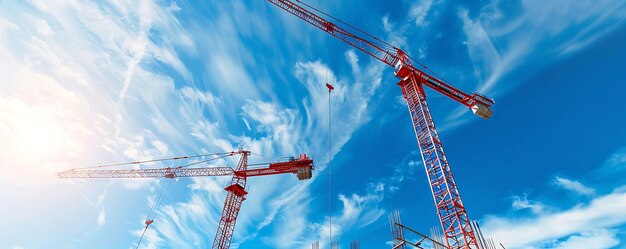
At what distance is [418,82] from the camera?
35.3 meters

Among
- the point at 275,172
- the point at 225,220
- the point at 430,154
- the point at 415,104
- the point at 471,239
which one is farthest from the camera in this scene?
the point at 275,172

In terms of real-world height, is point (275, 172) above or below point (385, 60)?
below

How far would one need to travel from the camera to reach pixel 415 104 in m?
33.6

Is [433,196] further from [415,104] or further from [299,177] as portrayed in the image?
[299,177]

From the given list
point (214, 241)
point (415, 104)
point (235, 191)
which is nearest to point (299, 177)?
point (235, 191)

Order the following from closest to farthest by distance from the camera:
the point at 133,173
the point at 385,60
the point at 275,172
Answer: the point at 385,60
the point at 275,172
the point at 133,173

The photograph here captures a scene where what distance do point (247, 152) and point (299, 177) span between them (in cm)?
1050

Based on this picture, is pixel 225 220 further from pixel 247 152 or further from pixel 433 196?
pixel 433 196

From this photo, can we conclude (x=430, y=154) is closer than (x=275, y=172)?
Yes

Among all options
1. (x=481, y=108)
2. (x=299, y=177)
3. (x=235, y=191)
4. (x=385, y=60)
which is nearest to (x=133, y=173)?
(x=235, y=191)

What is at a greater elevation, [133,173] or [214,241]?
[133,173]

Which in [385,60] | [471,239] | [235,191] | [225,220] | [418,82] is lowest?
[471,239]

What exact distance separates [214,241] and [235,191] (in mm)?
7322

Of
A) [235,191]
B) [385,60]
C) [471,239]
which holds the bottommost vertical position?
[471,239]
